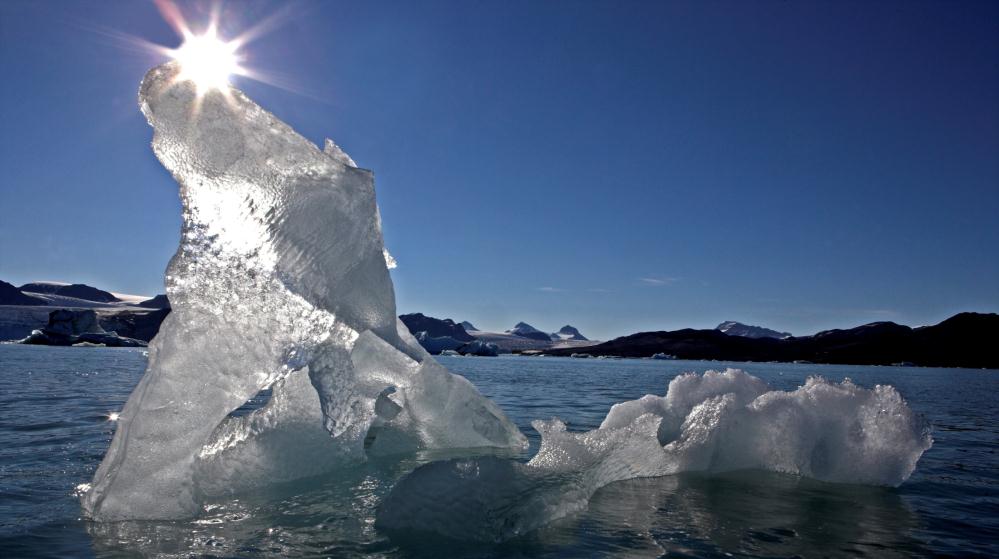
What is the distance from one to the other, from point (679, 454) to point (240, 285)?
5.24 metres

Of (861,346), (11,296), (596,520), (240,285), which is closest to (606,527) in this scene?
(596,520)

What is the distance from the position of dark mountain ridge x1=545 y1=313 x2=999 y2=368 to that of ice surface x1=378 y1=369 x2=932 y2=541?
115077 millimetres

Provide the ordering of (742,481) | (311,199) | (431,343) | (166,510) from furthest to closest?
(431,343), (742,481), (311,199), (166,510)

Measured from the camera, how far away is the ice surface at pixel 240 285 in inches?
196

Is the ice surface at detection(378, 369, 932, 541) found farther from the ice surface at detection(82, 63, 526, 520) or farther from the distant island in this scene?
the distant island

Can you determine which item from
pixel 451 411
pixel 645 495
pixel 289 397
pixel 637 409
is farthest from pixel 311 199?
pixel 637 409

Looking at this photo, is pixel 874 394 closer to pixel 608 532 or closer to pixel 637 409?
pixel 637 409

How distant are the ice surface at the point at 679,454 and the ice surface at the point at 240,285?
1438 millimetres

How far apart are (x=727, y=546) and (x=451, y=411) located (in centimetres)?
421

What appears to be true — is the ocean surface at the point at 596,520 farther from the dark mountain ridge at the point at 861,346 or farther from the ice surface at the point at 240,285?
the dark mountain ridge at the point at 861,346

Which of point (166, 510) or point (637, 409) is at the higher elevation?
point (637, 409)

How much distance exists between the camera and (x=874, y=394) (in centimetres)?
669

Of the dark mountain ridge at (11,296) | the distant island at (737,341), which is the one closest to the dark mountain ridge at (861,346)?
the distant island at (737,341)

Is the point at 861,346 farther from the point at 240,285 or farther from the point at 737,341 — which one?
the point at 240,285
